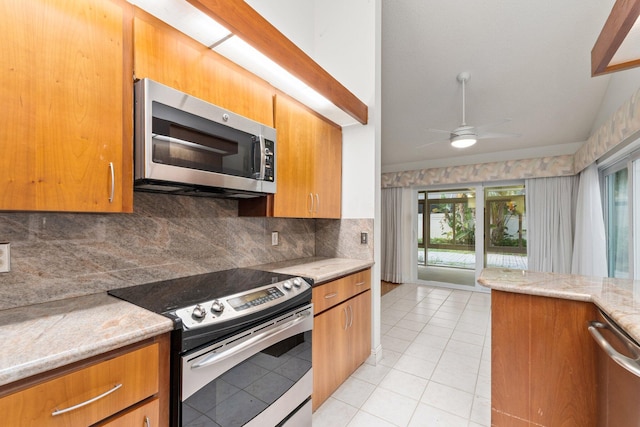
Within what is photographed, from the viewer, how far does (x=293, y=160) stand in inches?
80.3

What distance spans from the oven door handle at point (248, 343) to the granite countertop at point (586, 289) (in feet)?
3.64

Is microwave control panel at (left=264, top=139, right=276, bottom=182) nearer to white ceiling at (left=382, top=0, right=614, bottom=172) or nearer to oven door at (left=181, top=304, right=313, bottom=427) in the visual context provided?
oven door at (left=181, top=304, right=313, bottom=427)

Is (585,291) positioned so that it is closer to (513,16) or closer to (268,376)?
(268,376)

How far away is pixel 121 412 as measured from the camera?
2.92 feet

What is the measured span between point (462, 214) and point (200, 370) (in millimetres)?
5215

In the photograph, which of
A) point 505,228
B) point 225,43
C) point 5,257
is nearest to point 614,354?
point 225,43

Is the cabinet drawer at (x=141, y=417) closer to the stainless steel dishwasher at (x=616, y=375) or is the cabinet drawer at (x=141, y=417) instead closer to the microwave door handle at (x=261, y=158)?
the microwave door handle at (x=261, y=158)

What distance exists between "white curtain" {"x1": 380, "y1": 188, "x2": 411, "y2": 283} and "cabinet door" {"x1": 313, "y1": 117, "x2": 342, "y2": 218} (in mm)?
3404

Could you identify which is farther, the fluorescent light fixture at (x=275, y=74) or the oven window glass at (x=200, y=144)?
the fluorescent light fixture at (x=275, y=74)

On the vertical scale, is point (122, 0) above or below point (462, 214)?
above

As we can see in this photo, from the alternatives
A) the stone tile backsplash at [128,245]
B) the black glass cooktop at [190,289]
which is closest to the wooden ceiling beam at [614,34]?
the black glass cooktop at [190,289]

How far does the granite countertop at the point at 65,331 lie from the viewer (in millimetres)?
720

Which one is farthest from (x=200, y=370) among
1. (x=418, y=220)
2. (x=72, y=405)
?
(x=418, y=220)

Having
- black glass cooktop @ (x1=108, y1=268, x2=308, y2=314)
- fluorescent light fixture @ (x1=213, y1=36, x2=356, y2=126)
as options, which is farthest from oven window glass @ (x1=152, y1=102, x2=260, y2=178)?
black glass cooktop @ (x1=108, y1=268, x2=308, y2=314)
